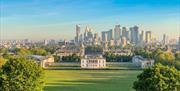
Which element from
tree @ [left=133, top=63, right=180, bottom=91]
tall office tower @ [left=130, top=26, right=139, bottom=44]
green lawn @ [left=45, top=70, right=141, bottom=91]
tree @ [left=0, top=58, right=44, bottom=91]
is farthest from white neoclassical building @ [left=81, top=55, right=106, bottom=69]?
tall office tower @ [left=130, top=26, right=139, bottom=44]

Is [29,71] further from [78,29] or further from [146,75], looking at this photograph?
[78,29]

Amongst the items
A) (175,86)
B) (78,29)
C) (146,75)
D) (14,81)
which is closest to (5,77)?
(14,81)

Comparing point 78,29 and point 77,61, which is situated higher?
point 78,29

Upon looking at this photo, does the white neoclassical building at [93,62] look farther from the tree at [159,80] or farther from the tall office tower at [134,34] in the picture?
the tall office tower at [134,34]

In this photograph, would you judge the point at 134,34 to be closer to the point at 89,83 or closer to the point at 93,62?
the point at 93,62

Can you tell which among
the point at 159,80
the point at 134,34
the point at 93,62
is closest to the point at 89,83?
the point at 159,80

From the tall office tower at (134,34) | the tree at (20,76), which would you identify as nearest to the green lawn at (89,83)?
the tree at (20,76)
